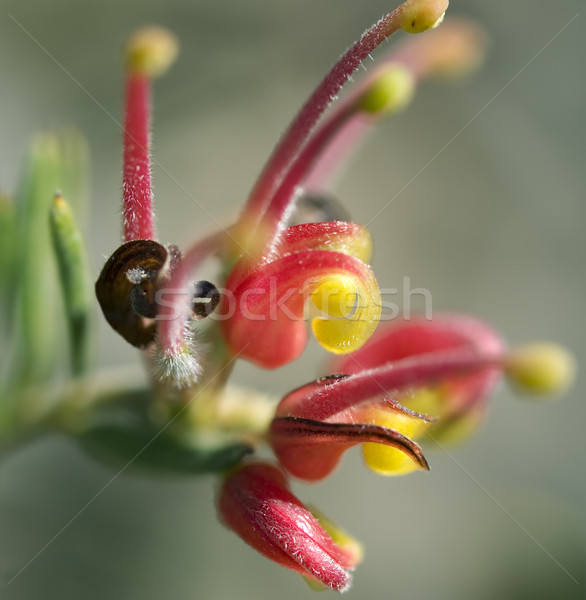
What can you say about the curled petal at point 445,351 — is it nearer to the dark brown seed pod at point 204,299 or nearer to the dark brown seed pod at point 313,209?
the dark brown seed pod at point 313,209

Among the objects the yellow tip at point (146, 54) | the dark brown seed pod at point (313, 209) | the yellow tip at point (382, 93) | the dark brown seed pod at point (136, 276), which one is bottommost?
the dark brown seed pod at point (136, 276)

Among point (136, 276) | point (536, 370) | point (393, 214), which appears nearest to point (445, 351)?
point (536, 370)

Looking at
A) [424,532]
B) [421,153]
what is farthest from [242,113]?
[424,532]

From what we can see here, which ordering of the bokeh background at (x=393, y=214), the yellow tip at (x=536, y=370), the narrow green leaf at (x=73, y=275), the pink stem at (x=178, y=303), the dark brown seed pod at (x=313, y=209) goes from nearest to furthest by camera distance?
the pink stem at (x=178, y=303), the narrow green leaf at (x=73, y=275), the yellow tip at (x=536, y=370), the dark brown seed pod at (x=313, y=209), the bokeh background at (x=393, y=214)

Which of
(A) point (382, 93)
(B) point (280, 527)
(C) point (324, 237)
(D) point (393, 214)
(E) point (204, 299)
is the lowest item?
(B) point (280, 527)

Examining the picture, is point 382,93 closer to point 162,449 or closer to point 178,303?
point 178,303

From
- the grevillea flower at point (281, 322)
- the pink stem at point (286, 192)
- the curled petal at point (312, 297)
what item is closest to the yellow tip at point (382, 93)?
the grevillea flower at point (281, 322)

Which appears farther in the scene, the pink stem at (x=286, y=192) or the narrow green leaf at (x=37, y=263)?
the narrow green leaf at (x=37, y=263)
